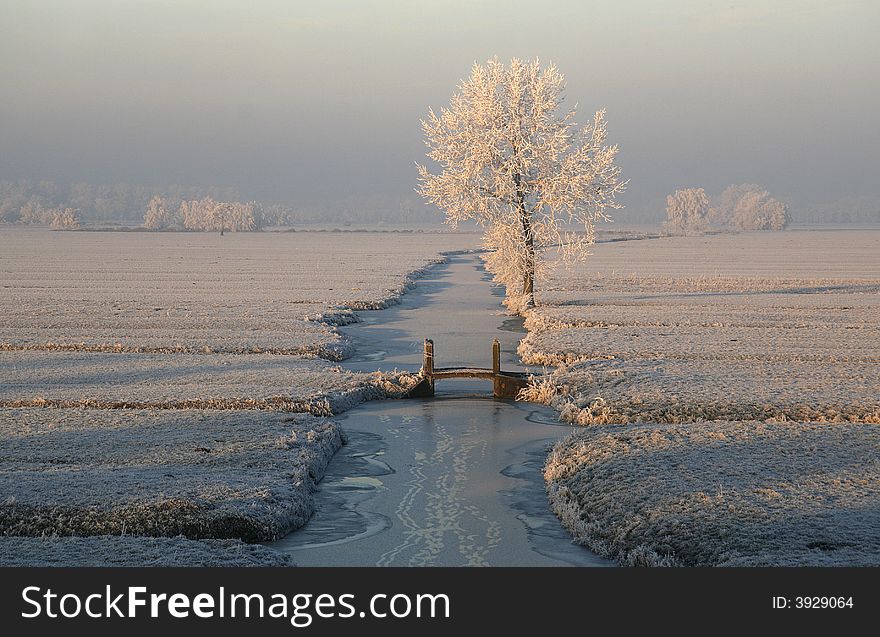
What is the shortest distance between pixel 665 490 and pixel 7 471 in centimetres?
1027

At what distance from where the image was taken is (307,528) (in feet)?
48.7

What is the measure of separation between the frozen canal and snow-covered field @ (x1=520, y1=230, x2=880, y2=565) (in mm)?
671

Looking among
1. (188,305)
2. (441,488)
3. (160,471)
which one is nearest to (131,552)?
(160,471)

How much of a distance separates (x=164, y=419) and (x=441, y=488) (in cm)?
684

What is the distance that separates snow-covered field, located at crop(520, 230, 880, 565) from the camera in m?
13.0

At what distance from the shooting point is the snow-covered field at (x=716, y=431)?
13.0 m

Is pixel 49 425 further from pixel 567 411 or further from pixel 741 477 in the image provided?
pixel 741 477

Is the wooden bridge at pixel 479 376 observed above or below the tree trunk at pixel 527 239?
below

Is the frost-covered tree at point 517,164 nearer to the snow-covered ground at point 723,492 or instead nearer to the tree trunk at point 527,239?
the tree trunk at point 527,239

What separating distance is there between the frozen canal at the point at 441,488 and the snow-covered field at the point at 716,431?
0.67m

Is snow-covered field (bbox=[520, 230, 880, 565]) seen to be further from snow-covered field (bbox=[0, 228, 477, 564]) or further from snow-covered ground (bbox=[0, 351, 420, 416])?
snow-covered ground (bbox=[0, 351, 420, 416])

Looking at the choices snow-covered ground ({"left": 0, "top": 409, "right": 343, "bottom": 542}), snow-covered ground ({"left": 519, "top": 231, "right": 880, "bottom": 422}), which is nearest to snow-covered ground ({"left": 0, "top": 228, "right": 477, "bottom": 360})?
snow-covered ground ({"left": 519, "top": 231, "right": 880, "bottom": 422})

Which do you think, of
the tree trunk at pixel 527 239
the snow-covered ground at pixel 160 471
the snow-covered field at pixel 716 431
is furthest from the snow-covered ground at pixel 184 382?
the tree trunk at pixel 527 239

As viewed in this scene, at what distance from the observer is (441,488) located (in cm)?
1697
